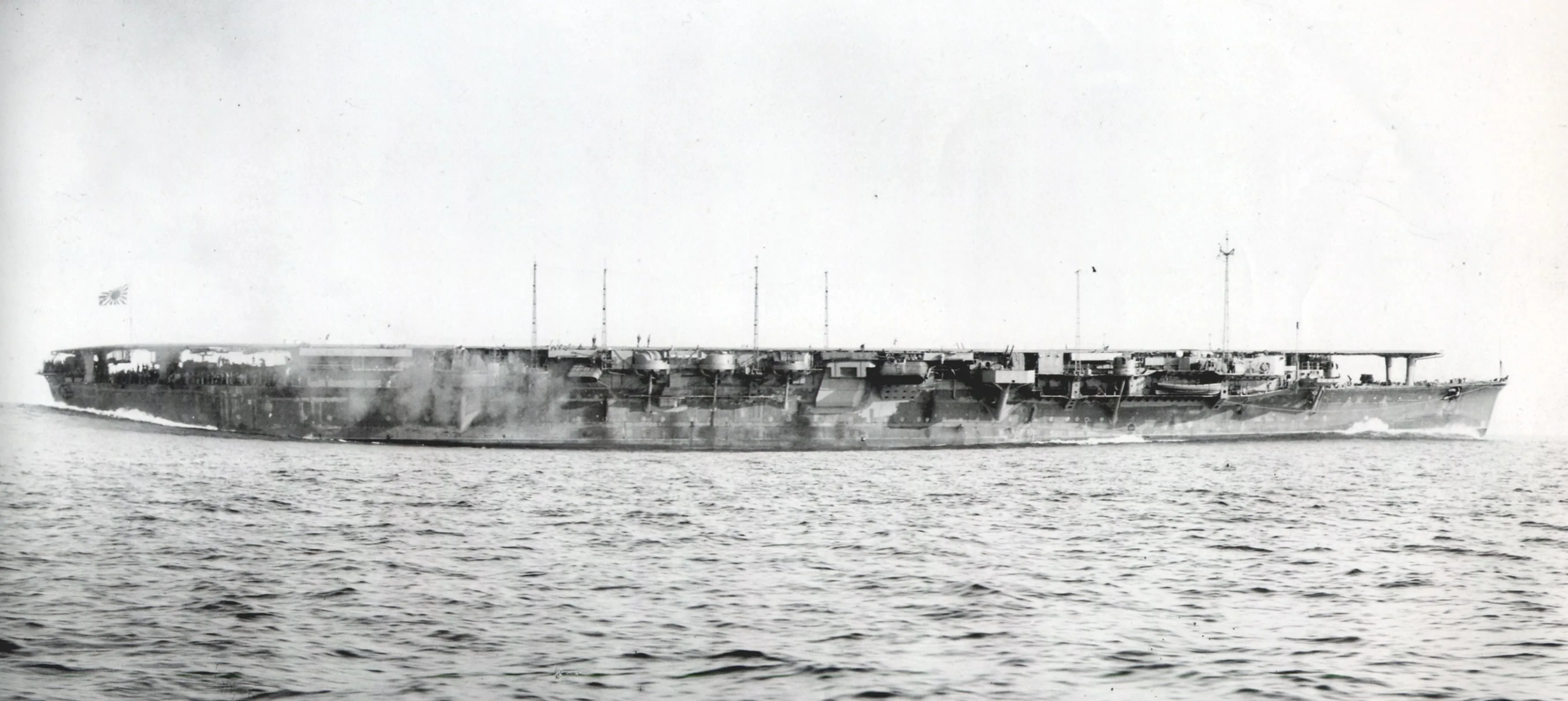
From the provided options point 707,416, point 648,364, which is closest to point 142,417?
point 648,364

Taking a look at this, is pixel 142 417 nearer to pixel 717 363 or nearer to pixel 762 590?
pixel 717 363

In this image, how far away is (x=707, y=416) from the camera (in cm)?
3712

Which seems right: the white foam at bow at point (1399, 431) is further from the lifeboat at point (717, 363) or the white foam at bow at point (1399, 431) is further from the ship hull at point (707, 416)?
the lifeboat at point (717, 363)

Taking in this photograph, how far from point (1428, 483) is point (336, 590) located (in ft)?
83.4

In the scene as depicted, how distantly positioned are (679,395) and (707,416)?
1.19 metres

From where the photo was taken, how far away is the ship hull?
3547 cm

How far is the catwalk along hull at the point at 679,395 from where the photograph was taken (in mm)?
35469

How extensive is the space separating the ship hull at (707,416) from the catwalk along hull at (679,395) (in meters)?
0.05

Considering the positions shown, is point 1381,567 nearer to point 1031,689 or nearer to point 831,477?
point 1031,689

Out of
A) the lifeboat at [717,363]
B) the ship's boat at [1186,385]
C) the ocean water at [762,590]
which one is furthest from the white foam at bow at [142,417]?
the ship's boat at [1186,385]

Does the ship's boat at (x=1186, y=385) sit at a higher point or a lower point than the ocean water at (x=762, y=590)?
higher

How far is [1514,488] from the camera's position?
26125mm

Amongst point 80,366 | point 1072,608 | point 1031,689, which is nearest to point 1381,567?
point 1072,608

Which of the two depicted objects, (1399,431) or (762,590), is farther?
(1399,431)
